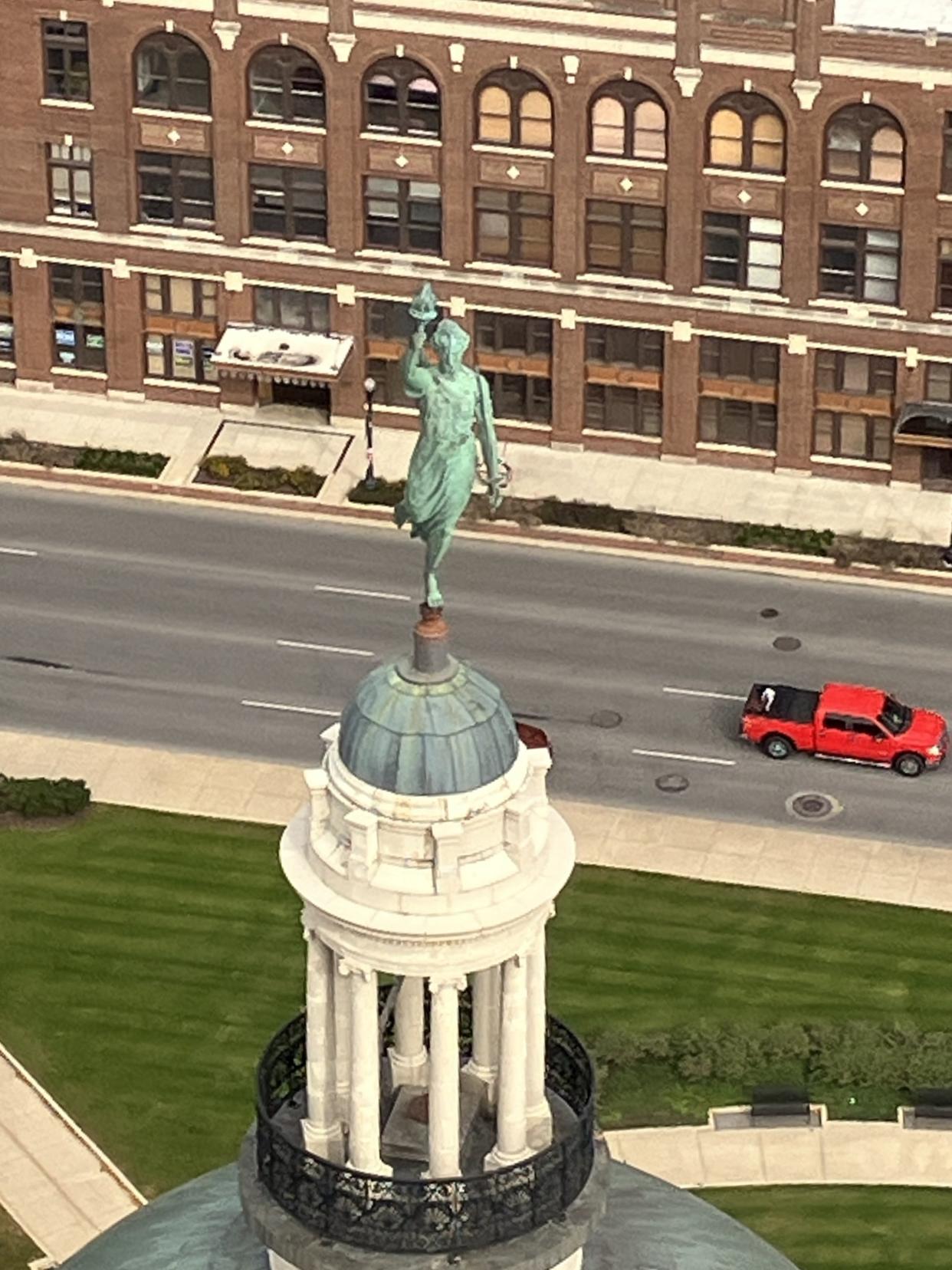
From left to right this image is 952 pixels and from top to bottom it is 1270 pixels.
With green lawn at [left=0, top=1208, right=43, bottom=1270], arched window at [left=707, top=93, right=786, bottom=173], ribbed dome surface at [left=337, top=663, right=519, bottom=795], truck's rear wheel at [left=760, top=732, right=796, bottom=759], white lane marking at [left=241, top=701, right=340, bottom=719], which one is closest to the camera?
ribbed dome surface at [left=337, top=663, right=519, bottom=795]

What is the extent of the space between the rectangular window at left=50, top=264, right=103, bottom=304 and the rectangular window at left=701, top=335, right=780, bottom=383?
19.7m

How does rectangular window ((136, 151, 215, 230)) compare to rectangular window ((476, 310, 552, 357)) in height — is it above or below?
above

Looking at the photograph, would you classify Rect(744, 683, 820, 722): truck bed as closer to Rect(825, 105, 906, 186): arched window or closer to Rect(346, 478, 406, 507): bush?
Rect(346, 478, 406, 507): bush

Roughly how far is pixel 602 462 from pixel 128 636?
17.3 meters

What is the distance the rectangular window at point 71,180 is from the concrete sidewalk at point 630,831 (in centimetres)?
2186

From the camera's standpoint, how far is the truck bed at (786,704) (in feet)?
330

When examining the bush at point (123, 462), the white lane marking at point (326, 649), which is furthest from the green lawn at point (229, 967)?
the bush at point (123, 462)

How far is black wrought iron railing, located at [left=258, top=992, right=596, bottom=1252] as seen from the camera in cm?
4303

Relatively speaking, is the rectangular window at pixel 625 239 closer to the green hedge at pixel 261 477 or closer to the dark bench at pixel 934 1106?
the green hedge at pixel 261 477

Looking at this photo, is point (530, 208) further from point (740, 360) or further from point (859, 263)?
point (859, 263)

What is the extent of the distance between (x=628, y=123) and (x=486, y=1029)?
68.4m

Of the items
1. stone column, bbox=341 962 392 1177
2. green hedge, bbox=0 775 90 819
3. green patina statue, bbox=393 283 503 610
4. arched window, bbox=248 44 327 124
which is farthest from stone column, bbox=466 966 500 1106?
arched window, bbox=248 44 327 124

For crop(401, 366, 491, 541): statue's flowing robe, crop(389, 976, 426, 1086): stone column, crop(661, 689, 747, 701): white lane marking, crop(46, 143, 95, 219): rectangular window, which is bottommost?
crop(661, 689, 747, 701): white lane marking

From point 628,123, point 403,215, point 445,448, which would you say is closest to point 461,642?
point 403,215
